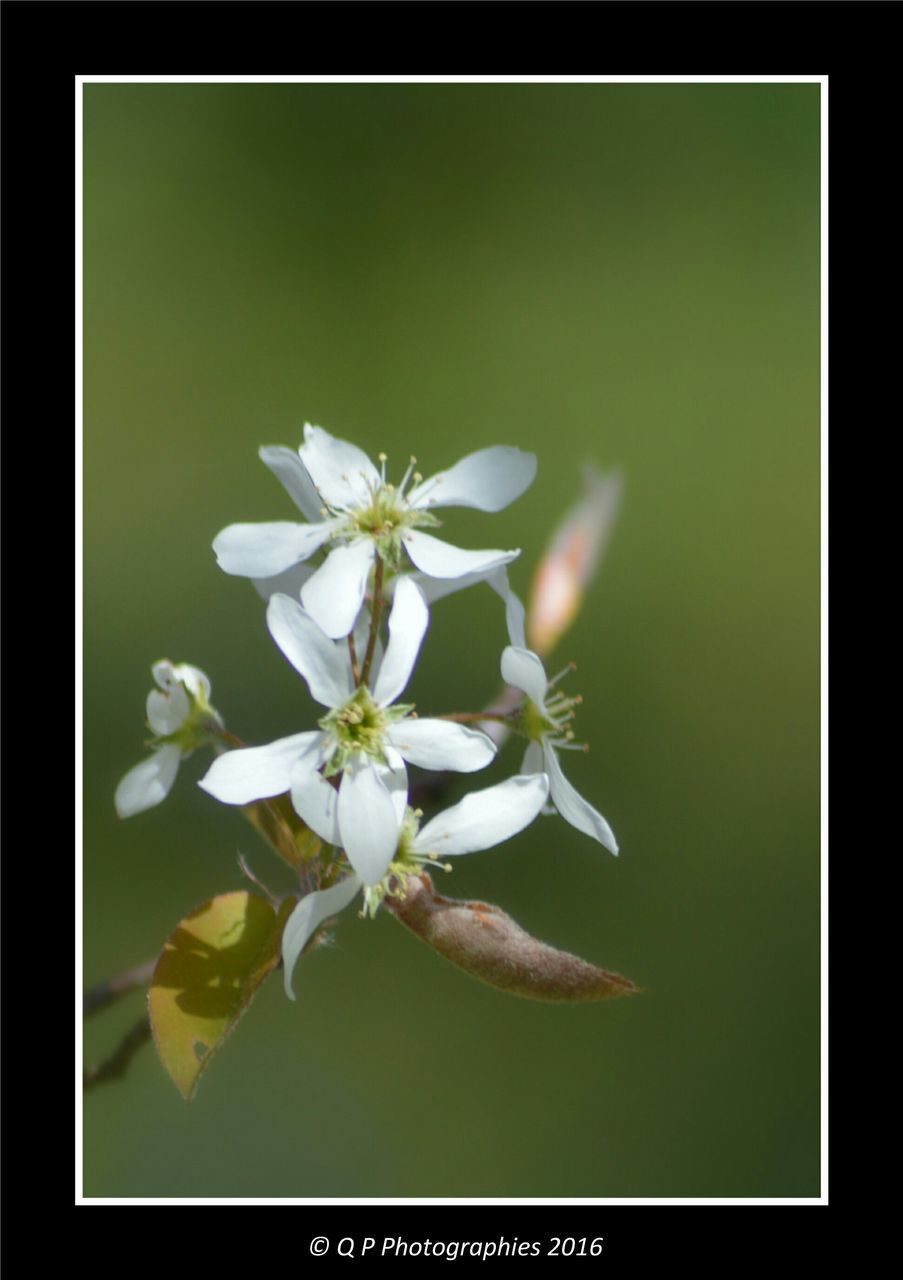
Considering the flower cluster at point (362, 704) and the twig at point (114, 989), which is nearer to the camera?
the flower cluster at point (362, 704)

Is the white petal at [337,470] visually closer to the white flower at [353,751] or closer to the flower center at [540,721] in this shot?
the white flower at [353,751]

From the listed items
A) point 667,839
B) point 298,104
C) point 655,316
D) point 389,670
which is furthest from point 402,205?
point 389,670

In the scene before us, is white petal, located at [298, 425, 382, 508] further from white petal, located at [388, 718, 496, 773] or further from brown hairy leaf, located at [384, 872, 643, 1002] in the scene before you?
brown hairy leaf, located at [384, 872, 643, 1002]

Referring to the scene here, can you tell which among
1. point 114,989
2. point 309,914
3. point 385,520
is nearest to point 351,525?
point 385,520

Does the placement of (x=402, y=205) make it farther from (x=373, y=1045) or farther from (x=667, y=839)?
(x=373, y=1045)

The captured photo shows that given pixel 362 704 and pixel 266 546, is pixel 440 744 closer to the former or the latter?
pixel 362 704

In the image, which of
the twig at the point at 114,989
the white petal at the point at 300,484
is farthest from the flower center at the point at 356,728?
the twig at the point at 114,989
